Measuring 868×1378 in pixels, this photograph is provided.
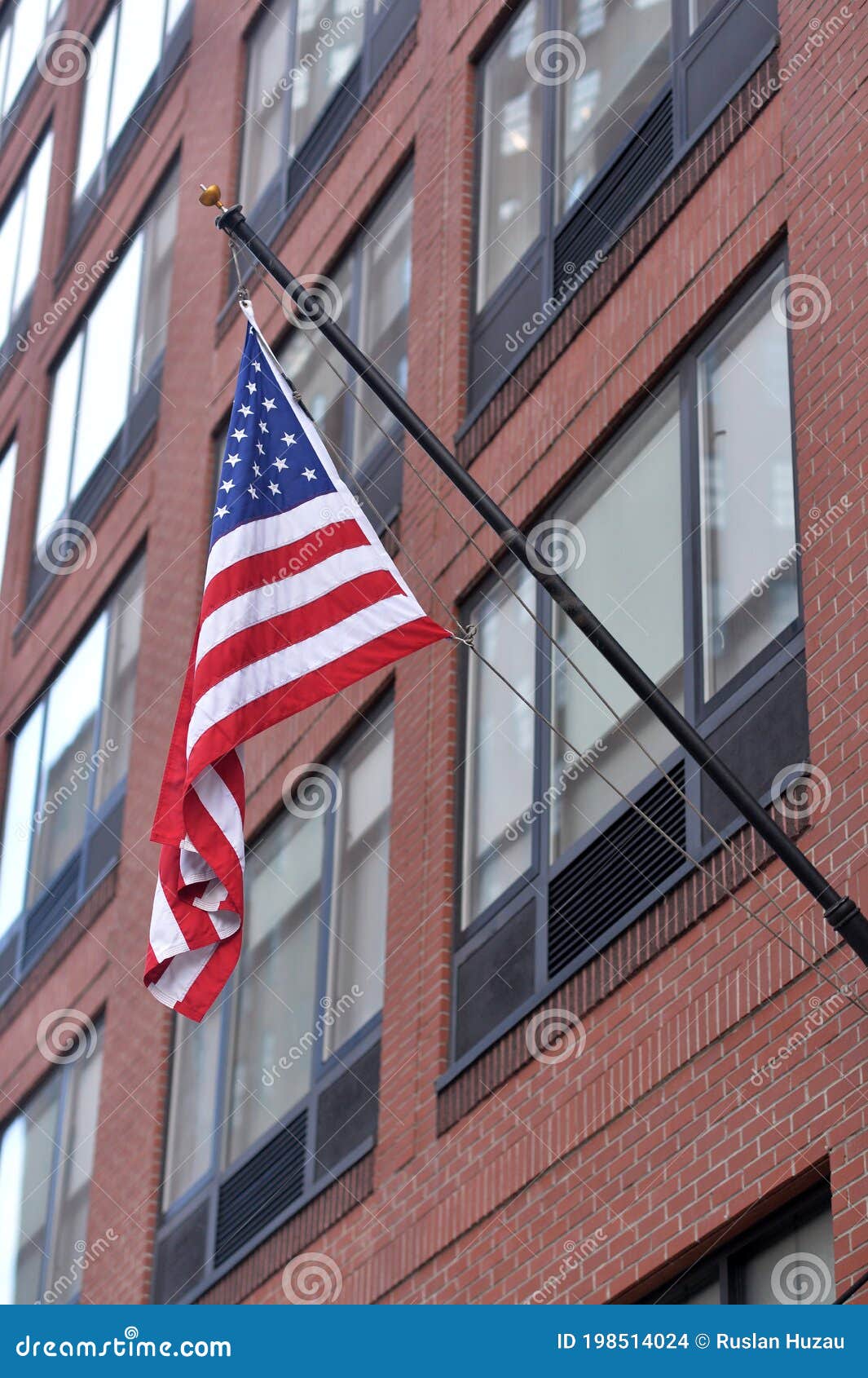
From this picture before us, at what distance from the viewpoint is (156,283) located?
80.1ft

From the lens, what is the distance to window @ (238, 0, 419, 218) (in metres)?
19.2

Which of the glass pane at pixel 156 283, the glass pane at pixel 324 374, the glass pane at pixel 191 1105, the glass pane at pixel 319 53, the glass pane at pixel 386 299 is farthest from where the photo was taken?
the glass pane at pixel 156 283

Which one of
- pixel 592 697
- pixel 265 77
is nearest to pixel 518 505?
pixel 592 697

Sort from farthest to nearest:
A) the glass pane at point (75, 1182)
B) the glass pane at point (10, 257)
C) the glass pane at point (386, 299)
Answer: the glass pane at point (10, 257)
the glass pane at point (75, 1182)
the glass pane at point (386, 299)

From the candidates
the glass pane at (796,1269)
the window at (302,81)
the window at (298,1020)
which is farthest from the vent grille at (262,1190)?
the window at (302,81)

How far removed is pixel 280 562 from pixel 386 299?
27.6 feet

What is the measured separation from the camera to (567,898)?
12.9 metres

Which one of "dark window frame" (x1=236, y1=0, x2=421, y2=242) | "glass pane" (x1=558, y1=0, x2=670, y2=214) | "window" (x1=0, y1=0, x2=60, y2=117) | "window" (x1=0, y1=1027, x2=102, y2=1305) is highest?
"window" (x1=0, y1=0, x2=60, y2=117)

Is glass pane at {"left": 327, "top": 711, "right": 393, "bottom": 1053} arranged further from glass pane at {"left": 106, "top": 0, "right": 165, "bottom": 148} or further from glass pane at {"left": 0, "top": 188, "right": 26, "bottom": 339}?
glass pane at {"left": 0, "top": 188, "right": 26, "bottom": 339}

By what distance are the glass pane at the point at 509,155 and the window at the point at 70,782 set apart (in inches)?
302

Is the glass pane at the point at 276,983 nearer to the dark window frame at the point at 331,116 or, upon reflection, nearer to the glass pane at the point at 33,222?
the dark window frame at the point at 331,116

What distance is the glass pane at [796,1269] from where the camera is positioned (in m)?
9.88

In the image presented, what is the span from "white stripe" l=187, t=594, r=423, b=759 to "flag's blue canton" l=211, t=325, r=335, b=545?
28.3 inches

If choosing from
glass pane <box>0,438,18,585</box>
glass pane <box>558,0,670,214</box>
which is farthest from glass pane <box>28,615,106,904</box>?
glass pane <box>558,0,670,214</box>
